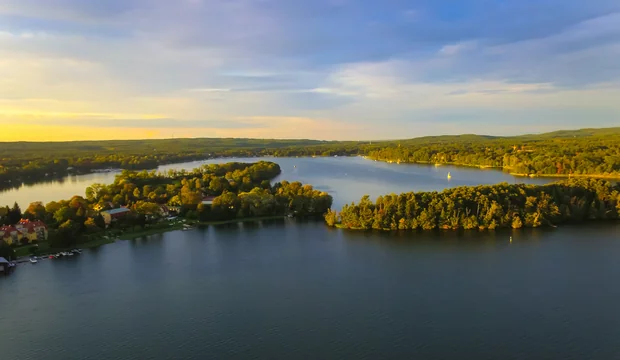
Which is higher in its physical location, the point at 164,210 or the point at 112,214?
the point at 112,214

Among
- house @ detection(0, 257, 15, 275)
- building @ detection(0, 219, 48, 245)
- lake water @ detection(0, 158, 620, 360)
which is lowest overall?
lake water @ detection(0, 158, 620, 360)

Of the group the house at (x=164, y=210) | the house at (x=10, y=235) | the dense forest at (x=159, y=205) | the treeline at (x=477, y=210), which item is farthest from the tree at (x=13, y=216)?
the treeline at (x=477, y=210)

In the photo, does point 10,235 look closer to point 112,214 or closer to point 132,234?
point 132,234

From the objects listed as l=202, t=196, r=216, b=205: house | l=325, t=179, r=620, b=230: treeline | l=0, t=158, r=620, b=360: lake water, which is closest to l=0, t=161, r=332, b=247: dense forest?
l=202, t=196, r=216, b=205: house

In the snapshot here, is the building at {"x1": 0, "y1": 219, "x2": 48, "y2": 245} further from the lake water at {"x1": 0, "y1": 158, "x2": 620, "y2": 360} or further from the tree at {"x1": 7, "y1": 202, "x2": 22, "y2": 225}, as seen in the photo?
the lake water at {"x1": 0, "y1": 158, "x2": 620, "y2": 360}

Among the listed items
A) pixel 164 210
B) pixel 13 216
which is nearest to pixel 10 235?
pixel 13 216

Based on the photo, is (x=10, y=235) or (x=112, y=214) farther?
(x=112, y=214)
